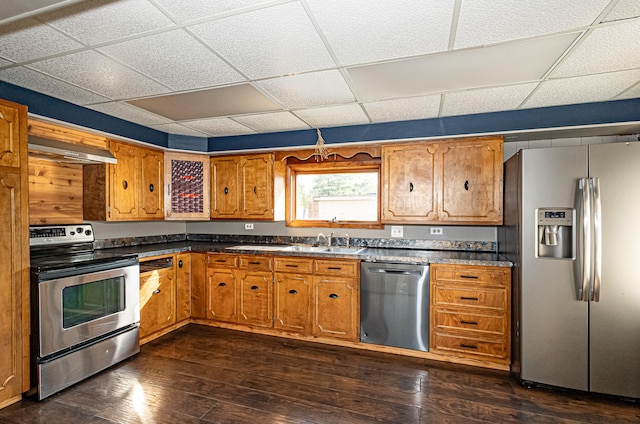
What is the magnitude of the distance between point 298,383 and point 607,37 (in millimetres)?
3048

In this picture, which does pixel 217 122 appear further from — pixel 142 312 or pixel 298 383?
pixel 298 383

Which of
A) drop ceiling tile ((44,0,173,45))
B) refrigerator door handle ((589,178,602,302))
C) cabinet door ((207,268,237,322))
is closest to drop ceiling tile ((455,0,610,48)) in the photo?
refrigerator door handle ((589,178,602,302))

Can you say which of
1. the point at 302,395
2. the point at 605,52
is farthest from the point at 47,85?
the point at 605,52

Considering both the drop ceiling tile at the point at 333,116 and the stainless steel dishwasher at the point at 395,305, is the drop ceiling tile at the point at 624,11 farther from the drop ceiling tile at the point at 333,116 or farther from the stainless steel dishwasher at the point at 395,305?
the stainless steel dishwasher at the point at 395,305

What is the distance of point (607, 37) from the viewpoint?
1797 mm

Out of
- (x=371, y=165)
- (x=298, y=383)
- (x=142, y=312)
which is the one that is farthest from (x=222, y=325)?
(x=371, y=165)

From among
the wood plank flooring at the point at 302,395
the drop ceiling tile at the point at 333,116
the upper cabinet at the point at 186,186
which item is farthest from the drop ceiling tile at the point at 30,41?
the wood plank flooring at the point at 302,395

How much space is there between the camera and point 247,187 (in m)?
4.08

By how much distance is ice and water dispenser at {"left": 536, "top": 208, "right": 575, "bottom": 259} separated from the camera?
2.44 m

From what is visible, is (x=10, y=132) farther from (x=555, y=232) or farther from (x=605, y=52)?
(x=555, y=232)

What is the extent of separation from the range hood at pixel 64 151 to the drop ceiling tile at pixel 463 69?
95.7 inches

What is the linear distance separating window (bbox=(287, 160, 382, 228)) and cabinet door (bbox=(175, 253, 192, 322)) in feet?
4.45

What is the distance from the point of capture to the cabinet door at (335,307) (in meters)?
3.26

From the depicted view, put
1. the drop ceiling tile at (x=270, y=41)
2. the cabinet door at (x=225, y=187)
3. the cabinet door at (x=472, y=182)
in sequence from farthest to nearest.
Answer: the cabinet door at (x=225, y=187)
the cabinet door at (x=472, y=182)
the drop ceiling tile at (x=270, y=41)
